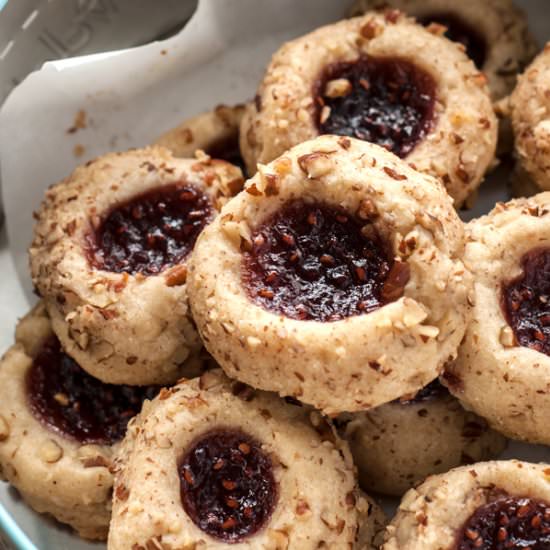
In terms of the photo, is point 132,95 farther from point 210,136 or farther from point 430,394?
point 430,394

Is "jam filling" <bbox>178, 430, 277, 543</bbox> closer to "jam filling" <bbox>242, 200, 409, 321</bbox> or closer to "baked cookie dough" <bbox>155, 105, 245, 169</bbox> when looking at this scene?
"jam filling" <bbox>242, 200, 409, 321</bbox>

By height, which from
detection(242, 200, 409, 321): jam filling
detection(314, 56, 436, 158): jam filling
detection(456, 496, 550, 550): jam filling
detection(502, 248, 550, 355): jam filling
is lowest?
detection(456, 496, 550, 550): jam filling

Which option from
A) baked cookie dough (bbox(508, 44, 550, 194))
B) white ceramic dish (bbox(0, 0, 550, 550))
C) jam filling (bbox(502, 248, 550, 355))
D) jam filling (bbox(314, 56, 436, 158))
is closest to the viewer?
jam filling (bbox(502, 248, 550, 355))

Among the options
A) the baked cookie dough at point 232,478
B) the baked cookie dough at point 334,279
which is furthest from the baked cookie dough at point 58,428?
the baked cookie dough at point 334,279

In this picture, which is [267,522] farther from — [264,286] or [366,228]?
[366,228]

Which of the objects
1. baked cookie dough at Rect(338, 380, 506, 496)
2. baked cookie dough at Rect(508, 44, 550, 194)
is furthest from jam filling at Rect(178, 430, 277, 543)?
baked cookie dough at Rect(508, 44, 550, 194)

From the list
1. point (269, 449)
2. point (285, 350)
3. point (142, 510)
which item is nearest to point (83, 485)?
point (142, 510)

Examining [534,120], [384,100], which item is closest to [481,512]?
[534,120]
